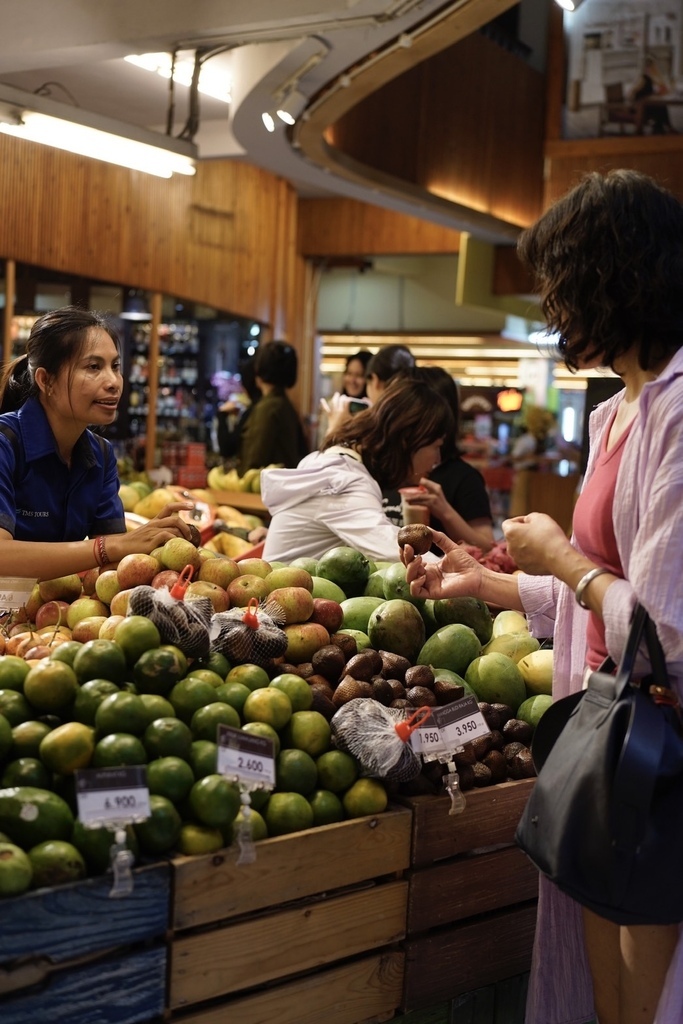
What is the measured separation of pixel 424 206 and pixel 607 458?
7.03 meters

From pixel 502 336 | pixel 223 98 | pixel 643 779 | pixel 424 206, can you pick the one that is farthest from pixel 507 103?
pixel 643 779

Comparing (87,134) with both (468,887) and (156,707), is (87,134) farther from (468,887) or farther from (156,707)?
(468,887)

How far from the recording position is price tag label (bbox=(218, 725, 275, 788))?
1.74 meters

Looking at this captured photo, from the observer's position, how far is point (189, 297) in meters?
9.18

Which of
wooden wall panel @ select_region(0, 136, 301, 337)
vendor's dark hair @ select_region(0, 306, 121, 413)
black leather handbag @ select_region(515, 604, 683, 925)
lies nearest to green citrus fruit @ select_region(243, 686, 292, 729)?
black leather handbag @ select_region(515, 604, 683, 925)

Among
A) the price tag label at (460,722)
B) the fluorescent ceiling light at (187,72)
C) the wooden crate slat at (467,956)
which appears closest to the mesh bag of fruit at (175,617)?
the price tag label at (460,722)

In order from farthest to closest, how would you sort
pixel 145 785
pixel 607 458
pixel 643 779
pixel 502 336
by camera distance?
pixel 502 336, pixel 607 458, pixel 145 785, pixel 643 779

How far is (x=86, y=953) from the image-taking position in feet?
5.37

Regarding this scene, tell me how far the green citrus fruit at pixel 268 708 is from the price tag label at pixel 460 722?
0.29 meters

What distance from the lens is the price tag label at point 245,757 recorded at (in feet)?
5.72

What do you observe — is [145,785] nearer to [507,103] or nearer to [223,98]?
[223,98]

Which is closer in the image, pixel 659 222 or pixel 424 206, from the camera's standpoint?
pixel 659 222

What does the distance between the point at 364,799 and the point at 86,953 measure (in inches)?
22.0

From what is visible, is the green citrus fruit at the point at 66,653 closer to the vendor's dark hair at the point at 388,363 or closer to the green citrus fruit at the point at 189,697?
the green citrus fruit at the point at 189,697
